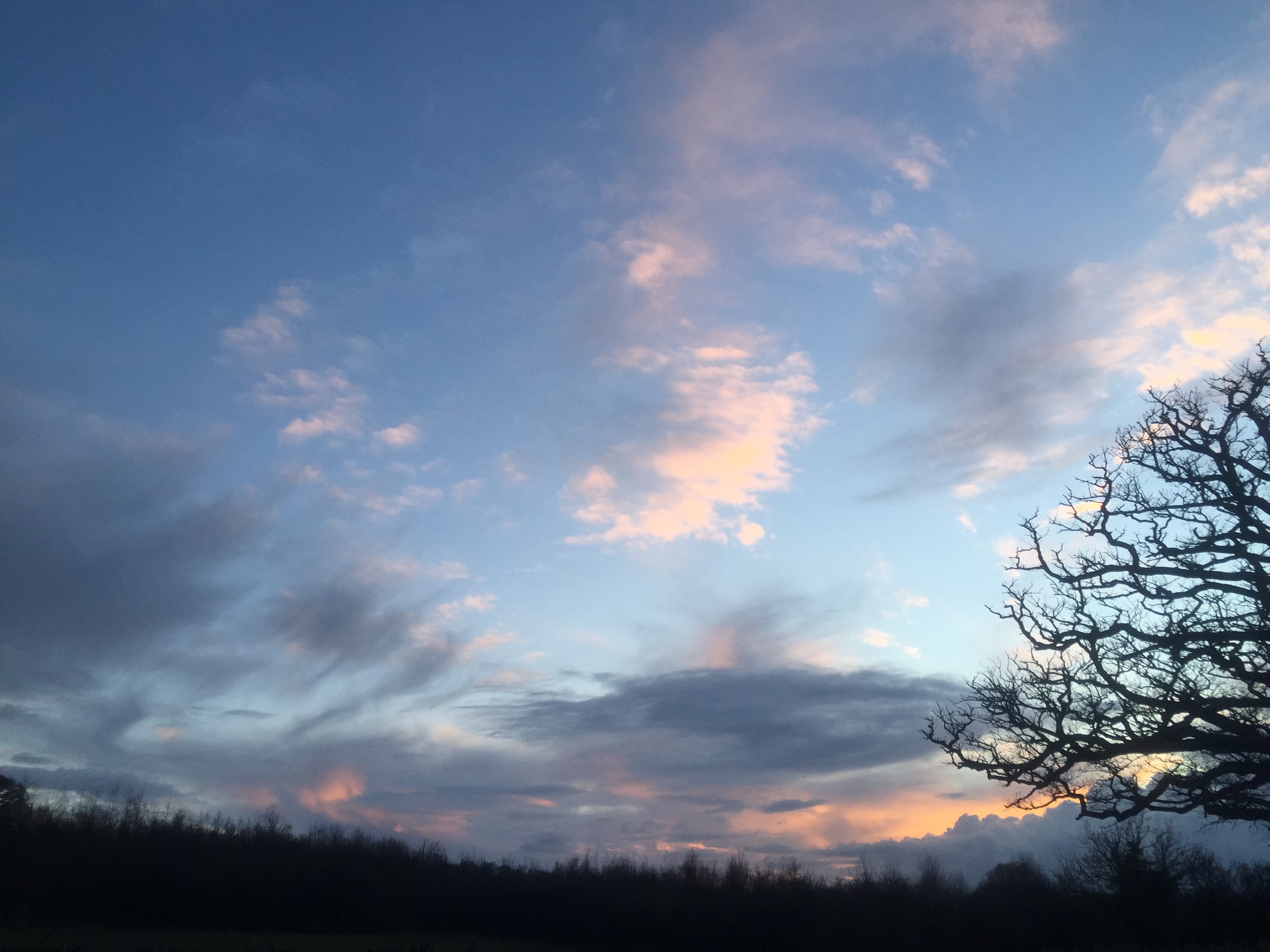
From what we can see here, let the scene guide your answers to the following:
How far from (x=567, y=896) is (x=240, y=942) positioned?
22342 millimetres

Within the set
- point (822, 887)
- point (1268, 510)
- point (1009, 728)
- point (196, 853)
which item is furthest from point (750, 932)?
point (1268, 510)

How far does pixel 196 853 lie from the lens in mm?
50844

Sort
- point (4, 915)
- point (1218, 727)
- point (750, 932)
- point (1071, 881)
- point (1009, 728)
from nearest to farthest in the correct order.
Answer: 1. point (1218, 727)
2. point (1009, 728)
3. point (4, 915)
4. point (1071, 881)
5. point (750, 932)

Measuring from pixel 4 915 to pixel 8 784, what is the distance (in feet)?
49.8

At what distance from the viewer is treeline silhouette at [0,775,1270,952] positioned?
132ft

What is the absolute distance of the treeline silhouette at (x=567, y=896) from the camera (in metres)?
40.1

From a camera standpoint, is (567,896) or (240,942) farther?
(567,896)

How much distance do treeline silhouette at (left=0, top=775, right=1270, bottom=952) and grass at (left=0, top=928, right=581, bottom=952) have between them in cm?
247

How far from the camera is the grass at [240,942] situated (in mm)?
31062

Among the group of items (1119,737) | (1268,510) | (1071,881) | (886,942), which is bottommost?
(886,942)

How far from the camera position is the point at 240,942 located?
38.9 meters

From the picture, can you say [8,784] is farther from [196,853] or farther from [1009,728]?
[1009,728]

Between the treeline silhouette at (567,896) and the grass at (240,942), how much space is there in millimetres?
2470

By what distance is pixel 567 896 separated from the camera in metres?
55.4
